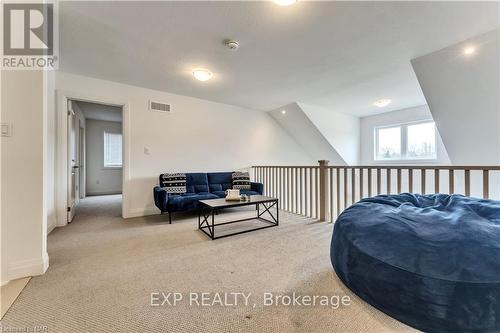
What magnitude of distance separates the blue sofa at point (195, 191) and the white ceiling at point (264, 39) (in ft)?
5.82

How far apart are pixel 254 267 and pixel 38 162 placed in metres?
2.08

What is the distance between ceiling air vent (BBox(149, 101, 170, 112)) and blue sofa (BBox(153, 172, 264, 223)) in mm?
1293

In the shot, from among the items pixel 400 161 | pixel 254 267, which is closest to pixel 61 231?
pixel 254 267

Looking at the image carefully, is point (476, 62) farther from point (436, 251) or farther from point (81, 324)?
point (81, 324)

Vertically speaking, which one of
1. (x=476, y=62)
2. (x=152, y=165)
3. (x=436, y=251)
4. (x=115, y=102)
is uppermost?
(x=476, y=62)

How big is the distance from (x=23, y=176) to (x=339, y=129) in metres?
6.05

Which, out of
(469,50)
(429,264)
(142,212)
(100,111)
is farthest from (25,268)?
(469,50)

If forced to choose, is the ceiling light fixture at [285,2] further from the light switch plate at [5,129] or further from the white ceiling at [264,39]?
the light switch plate at [5,129]

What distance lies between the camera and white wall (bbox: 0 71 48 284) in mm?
1676

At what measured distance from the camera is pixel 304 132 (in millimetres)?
5699

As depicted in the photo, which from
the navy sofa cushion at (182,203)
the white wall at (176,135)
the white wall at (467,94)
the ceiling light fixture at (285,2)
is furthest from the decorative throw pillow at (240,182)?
the white wall at (467,94)

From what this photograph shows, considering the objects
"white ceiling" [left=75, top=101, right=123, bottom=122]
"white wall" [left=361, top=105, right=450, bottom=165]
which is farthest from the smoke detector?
"white wall" [left=361, top=105, right=450, bottom=165]

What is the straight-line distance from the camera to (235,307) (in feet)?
4.56

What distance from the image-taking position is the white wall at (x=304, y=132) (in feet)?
17.0
